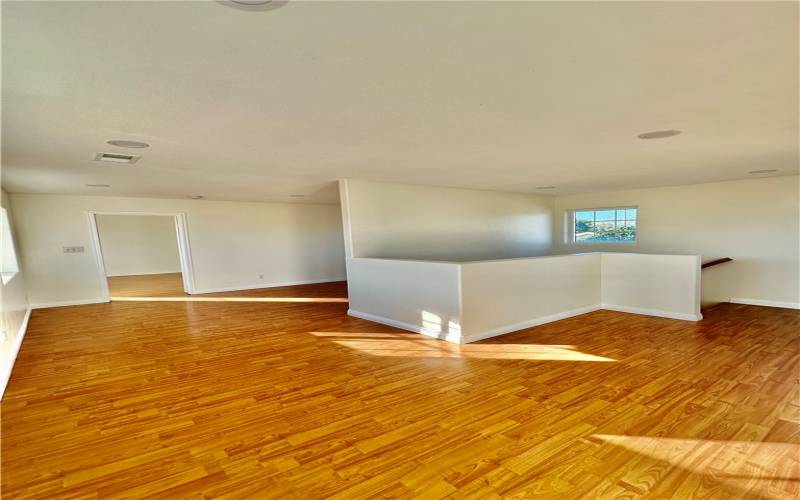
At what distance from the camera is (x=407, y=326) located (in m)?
4.88

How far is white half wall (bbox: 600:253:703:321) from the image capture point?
5.00 metres

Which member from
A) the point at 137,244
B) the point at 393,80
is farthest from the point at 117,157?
the point at 137,244

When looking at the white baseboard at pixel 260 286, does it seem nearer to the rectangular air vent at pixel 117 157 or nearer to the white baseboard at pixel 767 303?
the rectangular air vent at pixel 117 157

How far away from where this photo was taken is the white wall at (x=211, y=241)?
22.6 feet

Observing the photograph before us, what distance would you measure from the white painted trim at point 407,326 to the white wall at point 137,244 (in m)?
9.78

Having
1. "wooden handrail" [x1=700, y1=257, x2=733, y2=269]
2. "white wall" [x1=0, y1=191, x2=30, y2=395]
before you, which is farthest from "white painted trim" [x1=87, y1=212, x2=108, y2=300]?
"wooden handrail" [x1=700, y1=257, x2=733, y2=269]

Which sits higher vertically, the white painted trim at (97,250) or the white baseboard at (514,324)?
the white painted trim at (97,250)

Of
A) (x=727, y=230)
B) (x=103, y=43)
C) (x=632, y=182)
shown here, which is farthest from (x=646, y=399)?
(x=727, y=230)

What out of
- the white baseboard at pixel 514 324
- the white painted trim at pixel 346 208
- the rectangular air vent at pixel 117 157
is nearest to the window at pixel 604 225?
the white baseboard at pixel 514 324

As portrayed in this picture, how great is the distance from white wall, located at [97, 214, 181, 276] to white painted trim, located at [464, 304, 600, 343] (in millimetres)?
11861

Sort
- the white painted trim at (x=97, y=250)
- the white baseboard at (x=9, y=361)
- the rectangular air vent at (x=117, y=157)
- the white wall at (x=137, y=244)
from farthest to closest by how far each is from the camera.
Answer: the white wall at (x=137, y=244), the white painted trim at (x=97, y=250), the rectangular air vent at (x=117, y=157), the white baseboard at (x=9, y=361)

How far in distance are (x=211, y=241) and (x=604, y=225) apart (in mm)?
8951

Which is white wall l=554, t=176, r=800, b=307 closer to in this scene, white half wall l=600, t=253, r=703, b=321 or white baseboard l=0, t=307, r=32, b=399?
white half wall l=600, t=253, r=703, b=321

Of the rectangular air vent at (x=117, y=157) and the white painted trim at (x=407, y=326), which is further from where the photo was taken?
the white painted trim at (x=407, y=326)
